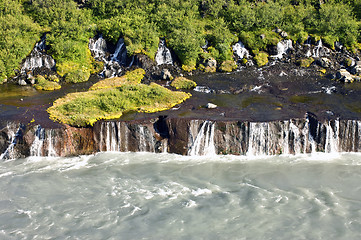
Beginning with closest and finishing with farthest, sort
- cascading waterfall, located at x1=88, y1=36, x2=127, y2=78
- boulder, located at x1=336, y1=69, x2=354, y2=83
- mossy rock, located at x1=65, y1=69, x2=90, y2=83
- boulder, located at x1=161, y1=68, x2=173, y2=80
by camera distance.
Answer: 1. boulder, located at x1=336, y1=69, x2=354, y2=83
2. mossy rock, located at x1=65, y1=69, x2=90, y2=83
3. boulder, located at x1=161, y1=68, x2=173, y2=80
4. cascading waterfall, located at x1=88, y1=36, x2=127, y2=78

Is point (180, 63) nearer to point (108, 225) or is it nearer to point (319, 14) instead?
point (319, 14)

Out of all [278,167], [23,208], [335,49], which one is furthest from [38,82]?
[335,49]

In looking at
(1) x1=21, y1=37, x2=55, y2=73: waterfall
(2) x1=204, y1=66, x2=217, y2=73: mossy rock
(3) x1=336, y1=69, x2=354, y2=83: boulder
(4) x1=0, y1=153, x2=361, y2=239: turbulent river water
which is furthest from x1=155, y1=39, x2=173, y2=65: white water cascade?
(3) x1=336, y1=69, x2=354, y2=83: boulder

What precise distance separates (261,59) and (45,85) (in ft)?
75.7

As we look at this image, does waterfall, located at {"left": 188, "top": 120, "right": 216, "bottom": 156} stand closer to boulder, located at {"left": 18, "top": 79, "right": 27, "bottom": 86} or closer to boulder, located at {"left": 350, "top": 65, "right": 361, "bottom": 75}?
boulder, located at {"left": 18, "top": 79, "right": 27, "bottom": 86}

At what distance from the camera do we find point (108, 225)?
18312 millimetres

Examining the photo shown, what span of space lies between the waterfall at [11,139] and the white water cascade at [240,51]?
83.9 feet

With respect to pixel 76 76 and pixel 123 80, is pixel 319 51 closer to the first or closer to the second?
pixel 123 80

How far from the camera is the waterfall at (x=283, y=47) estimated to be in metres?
42.5

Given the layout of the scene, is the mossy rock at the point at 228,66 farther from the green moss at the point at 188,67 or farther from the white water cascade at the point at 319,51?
the white water cascade at the point at 319,51

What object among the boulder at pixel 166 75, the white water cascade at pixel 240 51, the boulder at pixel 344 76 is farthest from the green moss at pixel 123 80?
the boulder at pixel 344 76

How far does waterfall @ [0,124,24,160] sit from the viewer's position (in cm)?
2502

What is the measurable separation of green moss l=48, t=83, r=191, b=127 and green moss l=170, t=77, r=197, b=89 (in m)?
2.11

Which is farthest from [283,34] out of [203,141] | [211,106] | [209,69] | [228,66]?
[203,141]
